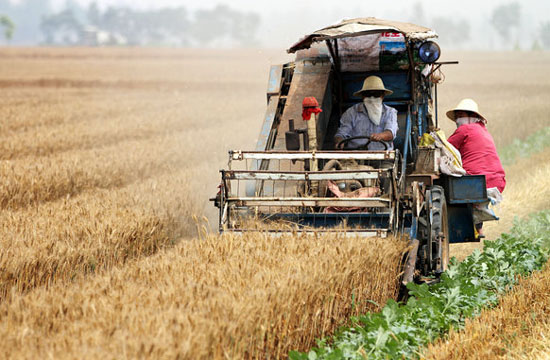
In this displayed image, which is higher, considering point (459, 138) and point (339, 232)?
point (459, 138)

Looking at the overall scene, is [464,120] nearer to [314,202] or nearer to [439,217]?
[439,217]

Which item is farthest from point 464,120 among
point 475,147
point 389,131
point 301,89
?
point 301,89

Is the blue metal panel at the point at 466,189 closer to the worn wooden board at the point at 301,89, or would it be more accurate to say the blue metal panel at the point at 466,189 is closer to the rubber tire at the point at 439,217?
the rubber tire at the point at 439,217

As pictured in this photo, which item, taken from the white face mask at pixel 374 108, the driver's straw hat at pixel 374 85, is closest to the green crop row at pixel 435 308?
the white face mask at pixel 374 108

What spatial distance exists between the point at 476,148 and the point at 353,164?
2412 mm

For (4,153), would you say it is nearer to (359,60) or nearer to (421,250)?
(359,60)

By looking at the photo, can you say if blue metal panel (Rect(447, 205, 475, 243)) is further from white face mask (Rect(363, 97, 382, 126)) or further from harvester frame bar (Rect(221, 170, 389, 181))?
harvester frame bar (Rect(221, 170, 389, 181))

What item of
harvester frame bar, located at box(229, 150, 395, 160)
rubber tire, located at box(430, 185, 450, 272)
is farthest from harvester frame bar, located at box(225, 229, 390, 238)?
rubber tire, located at box(430, 185, 450, 272)

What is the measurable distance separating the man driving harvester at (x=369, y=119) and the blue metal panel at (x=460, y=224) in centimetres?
123

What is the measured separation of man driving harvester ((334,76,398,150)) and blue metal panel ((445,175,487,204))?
33.0 inches

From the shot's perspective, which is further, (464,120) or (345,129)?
(464,120)

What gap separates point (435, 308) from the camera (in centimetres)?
584

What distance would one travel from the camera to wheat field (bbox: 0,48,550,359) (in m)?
4.14

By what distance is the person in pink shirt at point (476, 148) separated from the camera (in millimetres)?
9180
